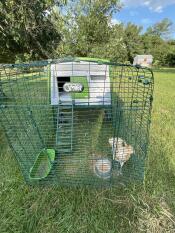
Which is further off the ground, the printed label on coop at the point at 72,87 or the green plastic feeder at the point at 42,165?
the printed label on coop at the point at 72,87

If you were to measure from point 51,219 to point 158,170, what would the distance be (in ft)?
2.90

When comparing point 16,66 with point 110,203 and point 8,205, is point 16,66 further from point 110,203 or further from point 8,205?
point 110,203

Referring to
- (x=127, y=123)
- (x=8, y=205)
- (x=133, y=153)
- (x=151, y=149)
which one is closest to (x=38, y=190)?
(x=8, y=205)

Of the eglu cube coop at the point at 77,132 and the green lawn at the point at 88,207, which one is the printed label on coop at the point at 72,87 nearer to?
the eglu cube coop at the point at 77,132

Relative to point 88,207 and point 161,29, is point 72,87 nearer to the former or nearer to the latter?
point 88,207

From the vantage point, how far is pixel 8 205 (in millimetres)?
1495

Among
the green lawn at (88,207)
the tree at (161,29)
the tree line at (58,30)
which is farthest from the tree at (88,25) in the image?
the tree at (161,29)

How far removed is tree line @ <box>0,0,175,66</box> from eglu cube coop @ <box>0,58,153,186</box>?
275cm

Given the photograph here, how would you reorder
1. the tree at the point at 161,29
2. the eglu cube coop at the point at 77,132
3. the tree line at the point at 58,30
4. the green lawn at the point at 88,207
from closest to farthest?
the green lawn at the point at 88,207 → the eglu cube coop at the point at 77,132 → the tree line at the point at 58,30 → the tree at the point at 161,29

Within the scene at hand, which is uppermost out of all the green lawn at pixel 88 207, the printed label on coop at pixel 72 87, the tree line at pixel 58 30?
the tree line at pixel 58 30

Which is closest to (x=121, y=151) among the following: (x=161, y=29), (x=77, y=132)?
(x=77, y=132)

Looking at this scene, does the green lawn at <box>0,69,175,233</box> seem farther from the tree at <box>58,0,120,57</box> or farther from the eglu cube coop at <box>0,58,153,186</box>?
the tree at <box>58,0,120,57</box>

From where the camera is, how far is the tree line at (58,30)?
4.46 m

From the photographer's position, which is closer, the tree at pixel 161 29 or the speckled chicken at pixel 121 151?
the speckled chicken at pixel 121 151
